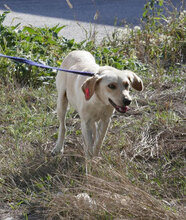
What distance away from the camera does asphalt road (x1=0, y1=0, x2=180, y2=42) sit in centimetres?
1002

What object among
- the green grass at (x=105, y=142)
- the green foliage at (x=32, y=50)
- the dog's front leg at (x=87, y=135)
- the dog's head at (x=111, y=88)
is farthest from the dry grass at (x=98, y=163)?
the dog's head at (x=111, y=88)

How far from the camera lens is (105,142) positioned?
4.96 m

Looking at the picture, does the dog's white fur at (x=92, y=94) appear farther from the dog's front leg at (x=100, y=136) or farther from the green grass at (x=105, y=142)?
the green grass at (x=105, y=142)

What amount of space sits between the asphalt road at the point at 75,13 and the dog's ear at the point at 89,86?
5091 mm

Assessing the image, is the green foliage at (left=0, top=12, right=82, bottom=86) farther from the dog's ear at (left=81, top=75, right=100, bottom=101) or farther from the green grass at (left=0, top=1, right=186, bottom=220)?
the dog's ear at (left=81, top=75, right=100, bottom=101)

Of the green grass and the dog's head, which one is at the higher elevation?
the dog's head

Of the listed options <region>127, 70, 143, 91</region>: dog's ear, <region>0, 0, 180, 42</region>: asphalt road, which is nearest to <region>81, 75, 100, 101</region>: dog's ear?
<region>127, 70, 143, 91</region>: dog's ear

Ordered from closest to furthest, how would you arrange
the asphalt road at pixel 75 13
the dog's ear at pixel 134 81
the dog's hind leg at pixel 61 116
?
the dog's ear at pixel 134 81, the dog's hind leg at pixel 61 116, the asphalt road at pixel 75 13

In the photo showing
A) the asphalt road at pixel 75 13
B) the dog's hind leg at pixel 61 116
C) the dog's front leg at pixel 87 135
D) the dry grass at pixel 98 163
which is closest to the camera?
the dry grass at pixel 98 163

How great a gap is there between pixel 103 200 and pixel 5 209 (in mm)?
892

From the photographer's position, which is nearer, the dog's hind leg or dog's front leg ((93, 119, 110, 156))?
dog's front leg ((93, 119, 110, 156))

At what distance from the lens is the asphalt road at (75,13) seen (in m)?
10.0

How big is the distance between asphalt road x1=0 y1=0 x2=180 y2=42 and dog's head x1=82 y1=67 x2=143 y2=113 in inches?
198

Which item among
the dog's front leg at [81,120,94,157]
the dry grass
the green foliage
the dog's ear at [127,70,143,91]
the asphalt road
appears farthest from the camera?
the asphalt road
